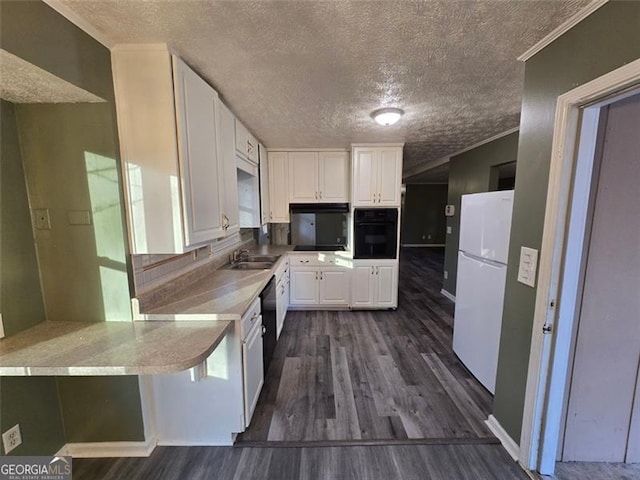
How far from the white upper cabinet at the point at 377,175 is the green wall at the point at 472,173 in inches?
44.6

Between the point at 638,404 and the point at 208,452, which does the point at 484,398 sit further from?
the point at 208,452

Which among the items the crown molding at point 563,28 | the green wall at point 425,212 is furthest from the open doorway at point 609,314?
the green wall at point 425,212

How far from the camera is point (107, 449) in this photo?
61.7 inches

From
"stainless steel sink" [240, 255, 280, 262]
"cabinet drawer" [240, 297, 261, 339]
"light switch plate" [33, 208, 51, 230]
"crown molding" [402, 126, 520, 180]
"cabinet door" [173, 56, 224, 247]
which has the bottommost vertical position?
"cabinet drawer" [240, 297, 261, 339]

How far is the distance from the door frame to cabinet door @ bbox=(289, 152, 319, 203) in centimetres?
286

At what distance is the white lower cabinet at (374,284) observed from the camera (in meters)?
3.67

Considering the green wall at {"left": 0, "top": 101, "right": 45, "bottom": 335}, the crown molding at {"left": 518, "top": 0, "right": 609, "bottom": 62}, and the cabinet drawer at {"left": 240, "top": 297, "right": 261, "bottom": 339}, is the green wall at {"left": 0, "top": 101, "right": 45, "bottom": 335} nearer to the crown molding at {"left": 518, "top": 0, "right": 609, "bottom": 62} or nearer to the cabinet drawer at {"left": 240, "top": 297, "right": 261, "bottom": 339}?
the cabinet drawer at {"left": 240, "top": 297, "right": 261, "bottom": 339}

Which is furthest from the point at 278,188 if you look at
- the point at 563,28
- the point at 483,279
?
the point at 563,28

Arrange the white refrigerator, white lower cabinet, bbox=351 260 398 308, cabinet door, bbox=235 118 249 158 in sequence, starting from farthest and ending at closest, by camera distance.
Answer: white lower cabinet, bbox=351 260 398 308
cabinet door, bbox=235 118 249 158
the white refrigerator

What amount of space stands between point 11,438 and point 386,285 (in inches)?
139

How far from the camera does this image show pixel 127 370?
1.08 m

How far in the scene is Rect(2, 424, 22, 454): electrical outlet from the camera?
1.26m

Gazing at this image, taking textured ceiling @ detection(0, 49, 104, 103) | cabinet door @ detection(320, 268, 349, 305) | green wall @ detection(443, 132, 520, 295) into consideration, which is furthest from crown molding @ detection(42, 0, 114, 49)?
green wall @ detection(443, 132, 520, 295)

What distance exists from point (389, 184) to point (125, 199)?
9.76ft
